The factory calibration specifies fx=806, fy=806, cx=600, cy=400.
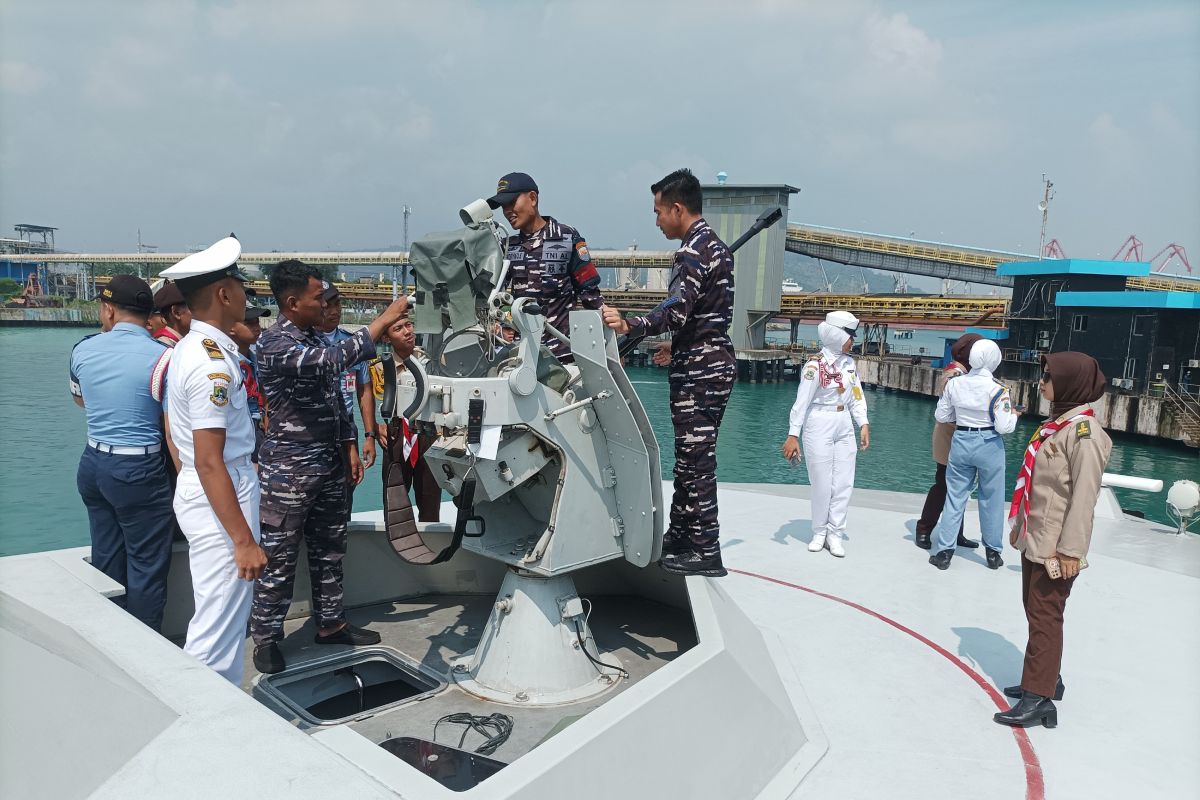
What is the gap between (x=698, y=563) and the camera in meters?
3.40

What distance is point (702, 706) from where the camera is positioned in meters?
2.51

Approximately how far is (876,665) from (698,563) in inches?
41.0

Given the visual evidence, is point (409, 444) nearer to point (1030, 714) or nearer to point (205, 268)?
point (205, 268)

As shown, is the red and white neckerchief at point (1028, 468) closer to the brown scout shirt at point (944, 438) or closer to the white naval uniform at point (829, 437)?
the white naval uniform at point (829, 437)

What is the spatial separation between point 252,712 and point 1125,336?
33584 mm

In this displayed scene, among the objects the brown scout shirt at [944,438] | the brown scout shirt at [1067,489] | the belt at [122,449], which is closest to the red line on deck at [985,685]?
the brown scout shirt at [1067,489]

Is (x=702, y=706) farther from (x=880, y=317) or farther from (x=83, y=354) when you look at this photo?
(x=880, y=317)

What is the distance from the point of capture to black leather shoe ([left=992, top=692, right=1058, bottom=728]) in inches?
124

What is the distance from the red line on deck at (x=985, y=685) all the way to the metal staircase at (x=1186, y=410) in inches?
1074

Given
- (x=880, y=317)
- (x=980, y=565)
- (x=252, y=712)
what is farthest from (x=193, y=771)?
(x=880, y=317)

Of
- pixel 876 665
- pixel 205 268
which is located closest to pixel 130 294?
pixel 205 268

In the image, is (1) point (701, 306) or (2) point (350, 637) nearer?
(1) point (701, 306)

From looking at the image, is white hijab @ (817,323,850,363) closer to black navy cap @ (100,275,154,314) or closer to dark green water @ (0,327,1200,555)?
black navy cap @ (100,275,154,314)

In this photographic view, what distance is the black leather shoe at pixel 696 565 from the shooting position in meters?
3.39
